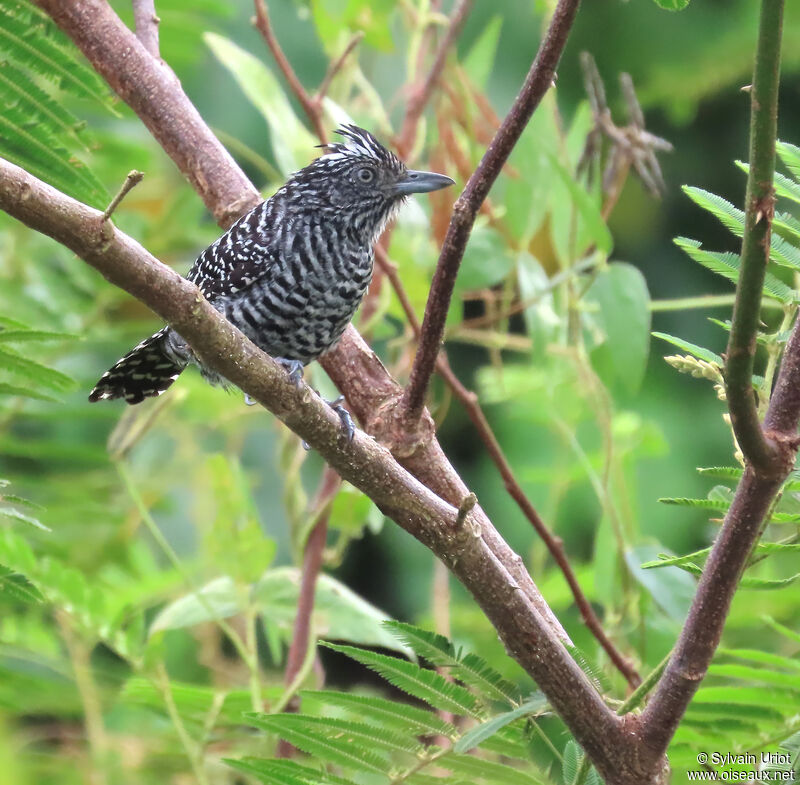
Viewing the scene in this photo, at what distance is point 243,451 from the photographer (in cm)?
489

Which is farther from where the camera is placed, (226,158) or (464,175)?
(464,175)

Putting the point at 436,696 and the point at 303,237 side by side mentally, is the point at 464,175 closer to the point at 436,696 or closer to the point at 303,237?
the point at 303,237

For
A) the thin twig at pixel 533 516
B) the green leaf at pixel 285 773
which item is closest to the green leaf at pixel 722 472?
the thin twig at pixel 533 516

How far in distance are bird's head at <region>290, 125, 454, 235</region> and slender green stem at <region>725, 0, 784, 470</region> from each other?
1.80 meters

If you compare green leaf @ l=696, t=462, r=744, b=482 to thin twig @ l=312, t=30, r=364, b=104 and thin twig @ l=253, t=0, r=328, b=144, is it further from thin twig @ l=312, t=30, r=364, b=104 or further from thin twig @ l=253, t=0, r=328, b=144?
thin twig @ l=253, t=0, r=328, b=144

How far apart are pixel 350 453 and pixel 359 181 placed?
1.57 meters

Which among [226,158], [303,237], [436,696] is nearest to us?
[436,696]

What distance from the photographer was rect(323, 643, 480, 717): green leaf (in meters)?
1.70

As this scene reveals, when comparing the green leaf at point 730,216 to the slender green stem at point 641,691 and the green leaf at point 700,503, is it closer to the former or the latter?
the green leaf at point 700,503

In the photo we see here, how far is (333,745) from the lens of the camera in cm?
180

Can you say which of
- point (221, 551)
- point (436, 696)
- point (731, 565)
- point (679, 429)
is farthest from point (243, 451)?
point (731, 565)

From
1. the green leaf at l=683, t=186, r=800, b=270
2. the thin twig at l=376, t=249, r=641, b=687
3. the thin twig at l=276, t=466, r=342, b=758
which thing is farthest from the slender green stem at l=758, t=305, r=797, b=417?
the thin twig at l=276, t=466, r=342, b=758

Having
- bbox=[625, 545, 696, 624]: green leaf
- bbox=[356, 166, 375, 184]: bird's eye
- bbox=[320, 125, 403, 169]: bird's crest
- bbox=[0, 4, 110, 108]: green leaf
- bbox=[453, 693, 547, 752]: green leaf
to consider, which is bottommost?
bbox=[625, 545, 696, 624]: green leaf

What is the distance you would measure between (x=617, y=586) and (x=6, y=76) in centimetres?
184
